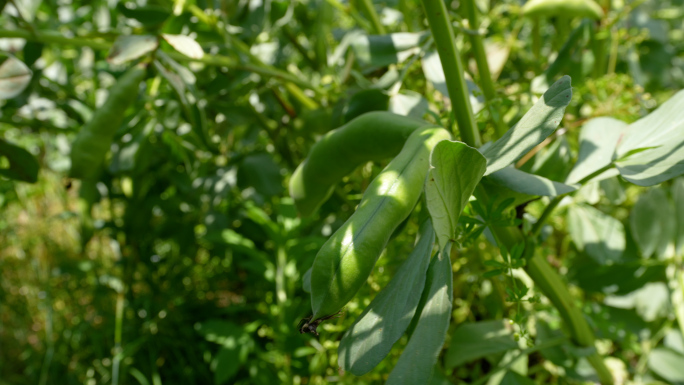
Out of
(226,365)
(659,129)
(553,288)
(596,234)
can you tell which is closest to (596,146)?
(659,129)

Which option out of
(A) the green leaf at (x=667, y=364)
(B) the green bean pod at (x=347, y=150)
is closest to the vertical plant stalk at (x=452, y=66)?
(B) the green bean pod at (x=347, y=150)

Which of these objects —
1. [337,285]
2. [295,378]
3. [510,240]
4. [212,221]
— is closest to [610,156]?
[510,240]

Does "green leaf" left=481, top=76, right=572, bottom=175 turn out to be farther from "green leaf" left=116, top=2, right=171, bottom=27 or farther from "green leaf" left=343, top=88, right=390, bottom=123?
"green leaf" left=116, top=2, right=171, bottom=27

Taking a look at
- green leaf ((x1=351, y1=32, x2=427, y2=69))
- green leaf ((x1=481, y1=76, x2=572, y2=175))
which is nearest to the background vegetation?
green leaf ((x1=351, y1=32, x2=427, y2=69))

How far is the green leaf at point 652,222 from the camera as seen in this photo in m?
1.03

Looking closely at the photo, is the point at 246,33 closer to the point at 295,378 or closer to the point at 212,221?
the point at 212,221

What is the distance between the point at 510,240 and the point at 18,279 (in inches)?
79.8

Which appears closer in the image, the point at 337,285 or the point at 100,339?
the point at 337,285

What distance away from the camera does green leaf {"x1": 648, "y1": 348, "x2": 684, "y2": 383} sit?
3.38ft

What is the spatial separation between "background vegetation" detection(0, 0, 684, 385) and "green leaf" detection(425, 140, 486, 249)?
0.25m

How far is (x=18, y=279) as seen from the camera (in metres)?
2.00

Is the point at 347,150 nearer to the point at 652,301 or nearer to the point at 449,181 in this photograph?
the point at 449,181

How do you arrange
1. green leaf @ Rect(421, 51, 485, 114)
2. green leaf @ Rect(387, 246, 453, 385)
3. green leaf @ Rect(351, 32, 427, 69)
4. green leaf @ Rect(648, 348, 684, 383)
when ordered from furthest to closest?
green leaf @ Rect(648, 348, 684, 383) → green leaf @ Rect(351, 32, 427, 69) → green leaf @ Rect(421, 51, 485, 114) → green leaf @ Rect(387, 246, 453, 385)

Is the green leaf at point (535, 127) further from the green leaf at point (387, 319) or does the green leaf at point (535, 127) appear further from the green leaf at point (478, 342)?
the green leaf at point (478, 342)
